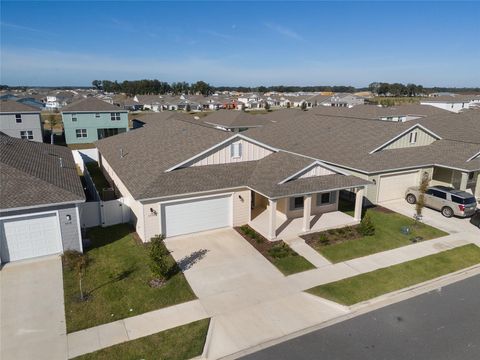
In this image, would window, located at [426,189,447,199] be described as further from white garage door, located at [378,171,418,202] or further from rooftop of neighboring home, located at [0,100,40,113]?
rooftop of neighboring home, located at [0,100,40,113]

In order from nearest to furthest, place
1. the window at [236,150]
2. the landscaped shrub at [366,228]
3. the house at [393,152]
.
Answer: the landscaped shrub at [366,228], the window at [236,150], the house at [393,152]

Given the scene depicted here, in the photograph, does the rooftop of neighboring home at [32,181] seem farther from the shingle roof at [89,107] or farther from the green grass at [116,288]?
the shingle roof at [89,107]

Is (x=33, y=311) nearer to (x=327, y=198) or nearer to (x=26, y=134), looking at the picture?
(x=327, y=198)

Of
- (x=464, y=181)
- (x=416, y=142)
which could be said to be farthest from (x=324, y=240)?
(x=416, y=142)

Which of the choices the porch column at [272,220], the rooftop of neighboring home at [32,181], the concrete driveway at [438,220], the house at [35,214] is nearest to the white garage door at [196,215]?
the porch column at [272,220]

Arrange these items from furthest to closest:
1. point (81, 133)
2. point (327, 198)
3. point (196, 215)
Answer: point (81, 133)
point (327, 198)
point (196, 215)

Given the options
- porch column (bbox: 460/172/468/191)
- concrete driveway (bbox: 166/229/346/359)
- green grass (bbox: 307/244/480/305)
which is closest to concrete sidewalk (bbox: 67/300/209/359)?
concrete driveway (bbox: 166/229/346/359)
